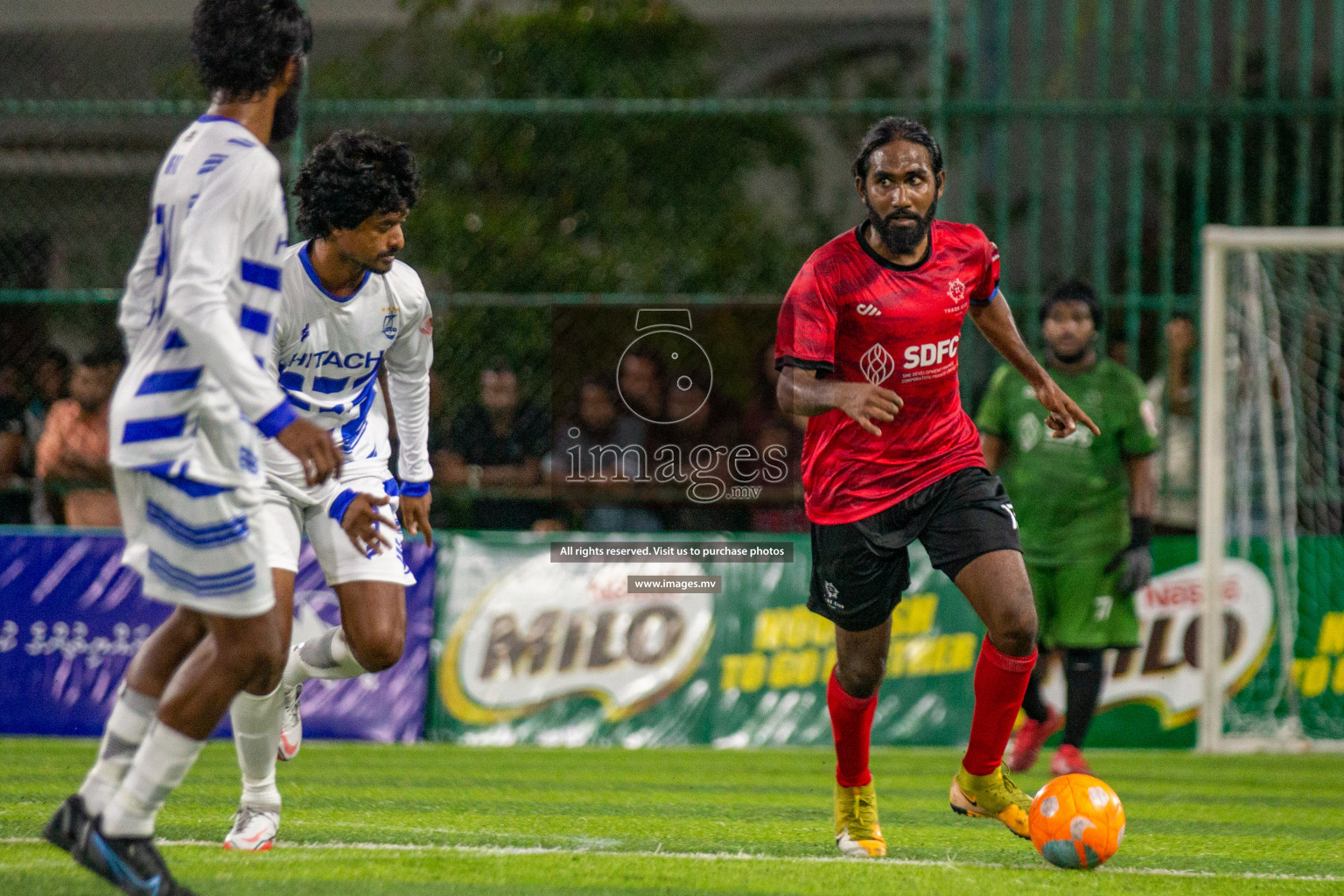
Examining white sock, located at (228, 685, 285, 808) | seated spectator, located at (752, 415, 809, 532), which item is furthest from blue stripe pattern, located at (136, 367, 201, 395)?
seated spectator, located at (752, 415, 809, 532)

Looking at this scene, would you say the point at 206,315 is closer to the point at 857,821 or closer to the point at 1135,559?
the point at 857,821

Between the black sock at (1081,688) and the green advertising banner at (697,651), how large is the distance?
4.21ft

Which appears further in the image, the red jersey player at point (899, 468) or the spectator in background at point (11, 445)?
the spectator in background at point (11, 445)

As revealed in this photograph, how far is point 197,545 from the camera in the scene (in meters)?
3.45

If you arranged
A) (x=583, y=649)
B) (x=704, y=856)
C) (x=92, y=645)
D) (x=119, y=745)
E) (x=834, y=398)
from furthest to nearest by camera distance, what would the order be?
(x=583, y=649) → (x=92, y=645) → (x=704, y=856) → (x=834, y=398) → (x=119, y=745)

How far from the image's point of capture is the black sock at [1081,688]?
300 inches

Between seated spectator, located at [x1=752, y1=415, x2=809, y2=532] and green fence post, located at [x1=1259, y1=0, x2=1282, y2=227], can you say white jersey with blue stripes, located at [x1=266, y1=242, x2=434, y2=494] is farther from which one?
green fence post, located at [x1=1259, y1=0, x2=1282, y2=227]

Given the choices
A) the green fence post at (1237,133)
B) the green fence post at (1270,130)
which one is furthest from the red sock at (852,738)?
the green fence post at (1270,130)

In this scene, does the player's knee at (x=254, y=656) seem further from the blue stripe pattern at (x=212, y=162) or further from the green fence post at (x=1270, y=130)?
the green fence post at (x=1270, y=130)

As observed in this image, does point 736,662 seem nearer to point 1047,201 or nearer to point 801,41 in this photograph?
point 1047,201

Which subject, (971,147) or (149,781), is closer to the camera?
(149,781)

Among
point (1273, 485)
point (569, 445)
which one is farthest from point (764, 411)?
point (1273, 485)

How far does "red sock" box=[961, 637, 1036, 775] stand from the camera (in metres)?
4.76

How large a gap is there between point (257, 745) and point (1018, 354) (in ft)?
9.17
